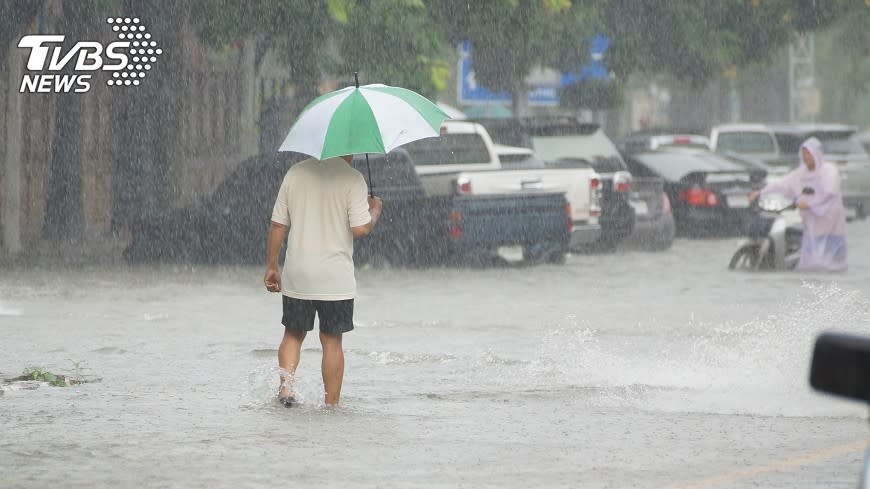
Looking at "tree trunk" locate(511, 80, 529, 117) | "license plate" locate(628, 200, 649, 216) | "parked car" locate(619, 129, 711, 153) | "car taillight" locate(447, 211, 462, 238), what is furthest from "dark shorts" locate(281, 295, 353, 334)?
"tree trunk" locate(511, 80, 529, 117)

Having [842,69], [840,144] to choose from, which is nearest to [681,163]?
[840,144]

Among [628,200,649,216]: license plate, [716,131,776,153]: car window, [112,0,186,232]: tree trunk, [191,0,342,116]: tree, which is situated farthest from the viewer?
[716,131,776,153]: car window

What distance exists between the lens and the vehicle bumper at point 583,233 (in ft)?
71.6

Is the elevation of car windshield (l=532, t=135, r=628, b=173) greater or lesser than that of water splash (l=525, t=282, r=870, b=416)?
greater

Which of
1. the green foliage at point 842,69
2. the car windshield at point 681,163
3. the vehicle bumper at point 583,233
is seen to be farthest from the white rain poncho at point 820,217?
the green foliage at point 842,69

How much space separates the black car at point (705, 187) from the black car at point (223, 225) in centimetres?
789

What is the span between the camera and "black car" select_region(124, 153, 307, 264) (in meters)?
20.0

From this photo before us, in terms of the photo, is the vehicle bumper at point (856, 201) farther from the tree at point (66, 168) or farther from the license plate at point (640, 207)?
the tree at point (66, 168)

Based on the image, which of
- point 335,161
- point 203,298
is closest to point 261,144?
point 203,298

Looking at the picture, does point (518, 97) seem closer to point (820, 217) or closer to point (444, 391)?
point (820, 217)

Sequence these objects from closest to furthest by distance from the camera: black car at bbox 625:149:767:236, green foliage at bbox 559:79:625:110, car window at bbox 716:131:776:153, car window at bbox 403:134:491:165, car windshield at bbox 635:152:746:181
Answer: car window at bbox 403:134:491:165, black car at bbox 625:149:767:236, car windshield at bbox 635:152:746:181, car window at bbox 716:131:776:153, green foliage at bbox 559:79:625:110

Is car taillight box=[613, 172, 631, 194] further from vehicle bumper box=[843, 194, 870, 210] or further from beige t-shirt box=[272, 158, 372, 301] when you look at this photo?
beige t-shirt box=[272, 158, 372, 301]

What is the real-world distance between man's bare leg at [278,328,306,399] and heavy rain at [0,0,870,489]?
0.02 metres

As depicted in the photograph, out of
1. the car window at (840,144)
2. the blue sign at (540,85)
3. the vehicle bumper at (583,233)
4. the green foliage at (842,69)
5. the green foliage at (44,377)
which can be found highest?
the green foliage at (842,69)
